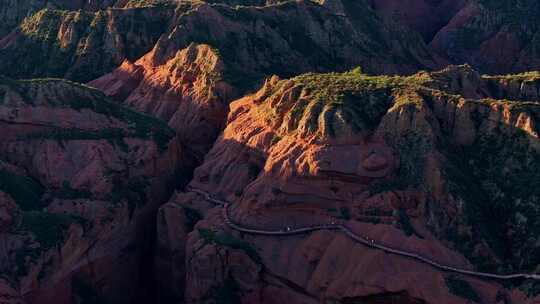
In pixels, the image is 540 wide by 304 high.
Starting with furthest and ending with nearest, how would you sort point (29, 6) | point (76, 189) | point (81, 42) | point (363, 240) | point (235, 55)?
point (29, 6) → point (81, 42) → point (235, 55) → point (76, 189) → point (363, 240)

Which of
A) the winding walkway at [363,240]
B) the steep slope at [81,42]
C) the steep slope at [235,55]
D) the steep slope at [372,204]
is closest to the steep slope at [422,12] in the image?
the steep slope at [235,55]

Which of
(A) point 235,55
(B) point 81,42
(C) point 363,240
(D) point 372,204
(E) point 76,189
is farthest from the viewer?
(B) point 81,42

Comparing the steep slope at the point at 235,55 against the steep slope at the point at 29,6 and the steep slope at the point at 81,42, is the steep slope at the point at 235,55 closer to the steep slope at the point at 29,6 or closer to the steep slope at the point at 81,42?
the steep slope at the point at 81,42

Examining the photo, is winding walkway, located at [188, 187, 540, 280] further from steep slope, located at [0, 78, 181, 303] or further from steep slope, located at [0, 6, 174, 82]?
steep slope, located at [0, 6, 174, 82]

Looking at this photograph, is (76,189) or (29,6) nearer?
(76,189)

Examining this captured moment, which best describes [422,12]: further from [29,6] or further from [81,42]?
[29,6]

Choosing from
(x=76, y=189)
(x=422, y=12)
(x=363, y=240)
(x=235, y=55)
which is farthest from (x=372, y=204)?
(x=422, y=12)

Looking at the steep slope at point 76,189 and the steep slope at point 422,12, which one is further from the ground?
the steep slope at point 422,12
